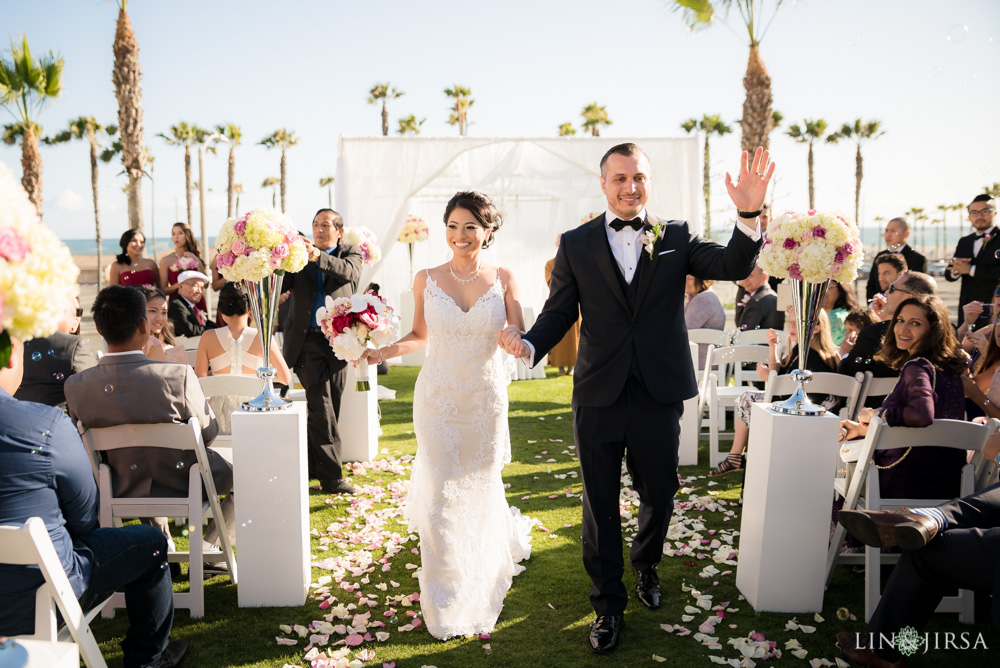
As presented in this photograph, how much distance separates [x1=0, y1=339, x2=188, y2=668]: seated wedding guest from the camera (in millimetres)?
2285

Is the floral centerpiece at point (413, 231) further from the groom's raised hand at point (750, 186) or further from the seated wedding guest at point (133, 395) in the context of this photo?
the groom's raised hand at point (750, 186)

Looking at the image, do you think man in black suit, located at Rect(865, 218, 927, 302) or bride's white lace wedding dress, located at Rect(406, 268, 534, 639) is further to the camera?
man in black suit, located at Rect(865, 218, 927, 302)

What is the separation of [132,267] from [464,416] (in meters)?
5.89

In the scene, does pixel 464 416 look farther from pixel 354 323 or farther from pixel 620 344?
pixel 620 344

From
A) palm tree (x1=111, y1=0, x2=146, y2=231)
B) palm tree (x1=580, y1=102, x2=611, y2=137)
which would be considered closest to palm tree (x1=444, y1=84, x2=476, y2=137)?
palm tree (x1=580, y1=102, x2=611, y2=137)

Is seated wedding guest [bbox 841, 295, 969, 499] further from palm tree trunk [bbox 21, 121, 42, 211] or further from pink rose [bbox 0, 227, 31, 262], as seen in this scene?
palm tree trunk [bbox 21, 121, 42, 211]

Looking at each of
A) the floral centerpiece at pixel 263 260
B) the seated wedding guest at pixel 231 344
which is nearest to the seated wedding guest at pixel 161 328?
the seated wedding guest at pixel 231 344

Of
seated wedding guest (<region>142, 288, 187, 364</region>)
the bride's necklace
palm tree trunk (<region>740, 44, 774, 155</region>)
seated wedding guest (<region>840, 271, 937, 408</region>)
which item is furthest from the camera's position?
palm tree trunk (<region>740, 44, 774, 155</region>)

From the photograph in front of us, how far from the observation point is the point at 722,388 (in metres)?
6.57

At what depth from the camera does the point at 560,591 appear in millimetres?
3814

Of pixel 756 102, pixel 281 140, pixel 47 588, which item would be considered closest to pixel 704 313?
pixel 47 588

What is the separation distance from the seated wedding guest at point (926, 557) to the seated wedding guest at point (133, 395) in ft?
10.0

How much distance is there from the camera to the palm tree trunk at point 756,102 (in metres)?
14.2

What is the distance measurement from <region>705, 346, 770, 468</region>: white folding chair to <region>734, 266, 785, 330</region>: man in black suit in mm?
540
